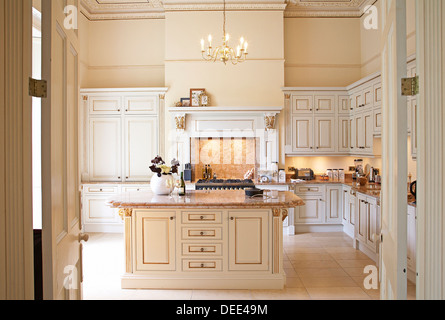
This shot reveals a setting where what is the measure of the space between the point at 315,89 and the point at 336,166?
160 cm

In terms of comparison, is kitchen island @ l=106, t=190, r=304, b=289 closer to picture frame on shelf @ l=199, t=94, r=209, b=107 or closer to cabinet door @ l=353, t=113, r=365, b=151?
cabinet door @ l=353, t=113, r=365, b=151

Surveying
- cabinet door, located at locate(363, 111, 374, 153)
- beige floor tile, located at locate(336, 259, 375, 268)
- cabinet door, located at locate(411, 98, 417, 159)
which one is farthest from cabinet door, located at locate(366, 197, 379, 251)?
cabinet door, located at locate(363, 111, 374, 153)

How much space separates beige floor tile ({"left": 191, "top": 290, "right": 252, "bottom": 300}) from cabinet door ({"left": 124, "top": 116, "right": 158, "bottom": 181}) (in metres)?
3.11

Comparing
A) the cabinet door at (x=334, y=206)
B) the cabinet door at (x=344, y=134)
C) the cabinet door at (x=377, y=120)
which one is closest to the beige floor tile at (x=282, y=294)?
the cabinet door at (x=334, y=206)

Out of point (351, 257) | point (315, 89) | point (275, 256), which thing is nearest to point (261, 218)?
point (275, 256)

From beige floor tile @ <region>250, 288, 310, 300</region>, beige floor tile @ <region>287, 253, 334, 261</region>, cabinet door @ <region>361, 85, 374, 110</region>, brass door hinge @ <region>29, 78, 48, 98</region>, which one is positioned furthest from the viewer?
cabinet door @ <region>361, 85, 374, 110</region>

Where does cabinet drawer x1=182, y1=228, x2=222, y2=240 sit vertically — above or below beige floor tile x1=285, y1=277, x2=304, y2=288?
above

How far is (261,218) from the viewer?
10.8 feet

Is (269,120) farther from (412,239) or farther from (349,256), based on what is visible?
(412,239)

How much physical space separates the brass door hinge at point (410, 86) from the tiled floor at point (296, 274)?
2406 mm

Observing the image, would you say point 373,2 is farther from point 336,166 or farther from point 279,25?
point 336,166

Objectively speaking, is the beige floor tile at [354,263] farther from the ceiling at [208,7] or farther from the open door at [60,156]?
the ceiling at [208,7]

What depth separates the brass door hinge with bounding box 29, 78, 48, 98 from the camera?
1.31 m

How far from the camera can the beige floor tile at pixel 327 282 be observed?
11.2 ft
